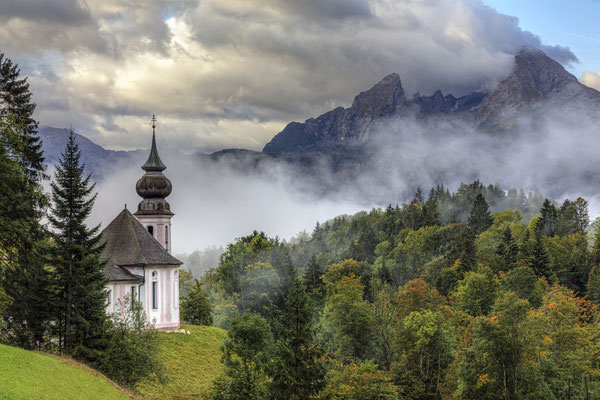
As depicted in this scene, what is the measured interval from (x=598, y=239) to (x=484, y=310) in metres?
32.6

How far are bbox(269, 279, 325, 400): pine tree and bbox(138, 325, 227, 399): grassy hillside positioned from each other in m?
6.20


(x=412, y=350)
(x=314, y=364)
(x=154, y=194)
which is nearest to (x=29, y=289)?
(x=314, y=364)

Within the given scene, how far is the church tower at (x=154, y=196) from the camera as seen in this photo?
210 feet

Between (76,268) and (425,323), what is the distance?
35.6 meters

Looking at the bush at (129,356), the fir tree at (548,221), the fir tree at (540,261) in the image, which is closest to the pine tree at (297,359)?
the bush at (129,356)

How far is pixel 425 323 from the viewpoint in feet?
193

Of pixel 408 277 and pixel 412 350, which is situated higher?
pixel 408 277

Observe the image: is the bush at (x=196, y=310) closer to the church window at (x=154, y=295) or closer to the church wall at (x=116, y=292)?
the church window at (x=154, y=295)

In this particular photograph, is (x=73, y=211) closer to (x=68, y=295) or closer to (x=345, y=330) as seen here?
(x=68, y=295)

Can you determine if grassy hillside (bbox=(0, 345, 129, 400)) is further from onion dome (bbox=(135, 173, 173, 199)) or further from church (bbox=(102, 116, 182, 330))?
onion dome (bbox=(135, 173, 173, 199))

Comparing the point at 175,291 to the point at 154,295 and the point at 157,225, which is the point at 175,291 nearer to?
the point at 154,295

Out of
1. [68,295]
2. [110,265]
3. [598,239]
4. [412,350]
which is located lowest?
[412,350]

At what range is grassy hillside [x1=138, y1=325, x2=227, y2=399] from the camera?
38.7m

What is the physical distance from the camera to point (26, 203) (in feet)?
111
